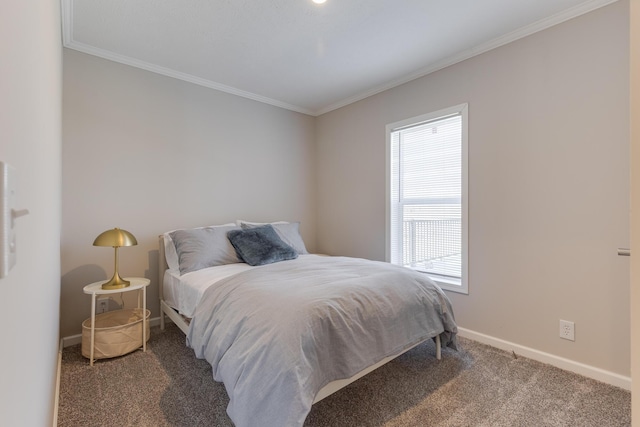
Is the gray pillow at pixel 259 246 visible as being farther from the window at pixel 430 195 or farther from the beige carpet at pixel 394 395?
the window at pixel 430 195

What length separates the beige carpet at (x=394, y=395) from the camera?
5.34 feet

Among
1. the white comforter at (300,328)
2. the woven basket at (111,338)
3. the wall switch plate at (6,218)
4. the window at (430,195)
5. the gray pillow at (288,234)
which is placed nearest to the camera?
the wall switch plate at (6,218)

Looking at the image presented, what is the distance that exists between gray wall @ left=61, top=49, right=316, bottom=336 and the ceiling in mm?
279

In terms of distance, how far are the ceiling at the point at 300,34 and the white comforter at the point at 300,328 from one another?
1821mm

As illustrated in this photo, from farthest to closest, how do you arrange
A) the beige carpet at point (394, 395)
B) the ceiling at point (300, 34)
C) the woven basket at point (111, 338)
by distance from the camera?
the woven basket at point (111, 338)
the ceiling at point (300, 34)
the beige carpet at point (394, 395)

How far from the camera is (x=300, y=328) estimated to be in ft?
4.59

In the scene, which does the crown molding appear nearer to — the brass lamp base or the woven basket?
the brass lamp base

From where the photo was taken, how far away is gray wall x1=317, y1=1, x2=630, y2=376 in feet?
6.38

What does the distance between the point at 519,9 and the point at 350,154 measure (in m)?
2.03

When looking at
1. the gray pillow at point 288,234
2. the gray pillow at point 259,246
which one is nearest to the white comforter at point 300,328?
the gray pillow at point 259,246

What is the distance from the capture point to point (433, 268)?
2.98m

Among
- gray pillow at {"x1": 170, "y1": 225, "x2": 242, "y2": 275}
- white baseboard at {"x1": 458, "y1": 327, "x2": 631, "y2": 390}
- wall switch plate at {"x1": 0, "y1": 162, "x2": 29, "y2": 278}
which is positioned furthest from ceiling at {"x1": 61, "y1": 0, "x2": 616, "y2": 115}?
white baseboard at {"x1": 458, "y1": 327, "x2": 631, "y2": 390}

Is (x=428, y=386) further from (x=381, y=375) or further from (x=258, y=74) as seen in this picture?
(x=258, y=74)

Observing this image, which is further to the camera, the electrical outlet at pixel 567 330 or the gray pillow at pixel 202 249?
the gray pillow at pixel 202 249
